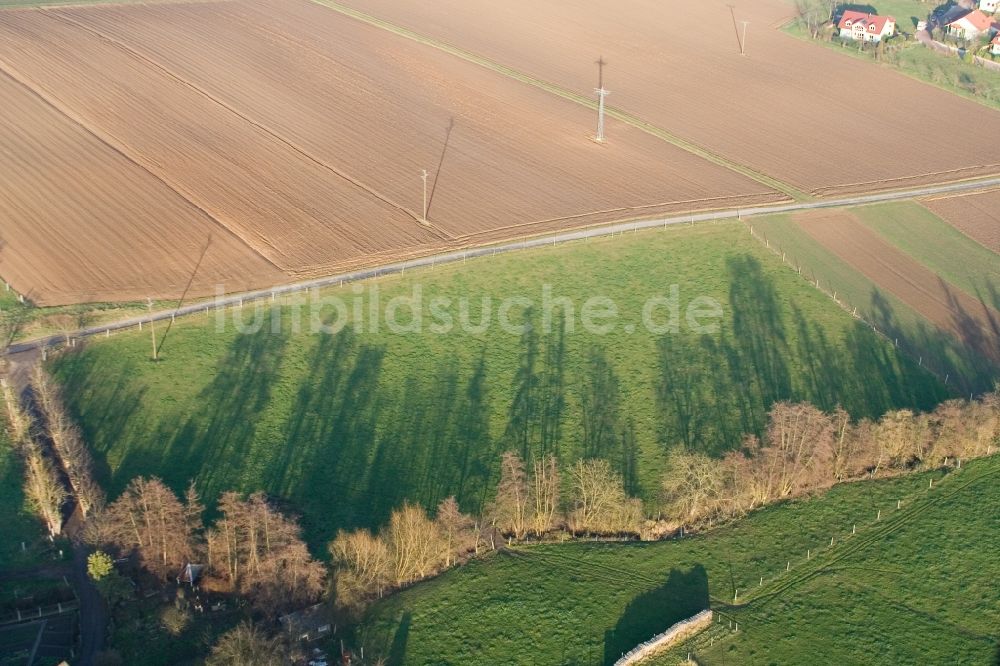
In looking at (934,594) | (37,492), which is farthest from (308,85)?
(934,594)

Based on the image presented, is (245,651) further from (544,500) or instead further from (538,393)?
(538,393)

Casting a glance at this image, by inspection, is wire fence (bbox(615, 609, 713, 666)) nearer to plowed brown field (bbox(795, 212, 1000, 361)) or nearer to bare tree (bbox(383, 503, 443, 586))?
bare tree (bbox(383, 503, 443, 586))

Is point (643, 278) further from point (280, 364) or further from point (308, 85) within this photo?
point (308, 85)

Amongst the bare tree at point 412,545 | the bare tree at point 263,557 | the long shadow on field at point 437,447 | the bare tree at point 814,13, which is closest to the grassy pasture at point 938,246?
the long shadow on field at point 437,447

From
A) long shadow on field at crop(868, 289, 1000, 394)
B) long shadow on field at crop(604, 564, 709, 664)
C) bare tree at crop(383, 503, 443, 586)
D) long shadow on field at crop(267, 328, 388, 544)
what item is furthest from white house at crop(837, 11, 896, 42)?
bare tree at crop(383, 503, 443, 586)

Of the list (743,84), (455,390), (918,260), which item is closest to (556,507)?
(455,390)

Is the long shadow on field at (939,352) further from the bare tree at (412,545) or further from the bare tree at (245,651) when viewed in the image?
the bare tree at (245,651)
